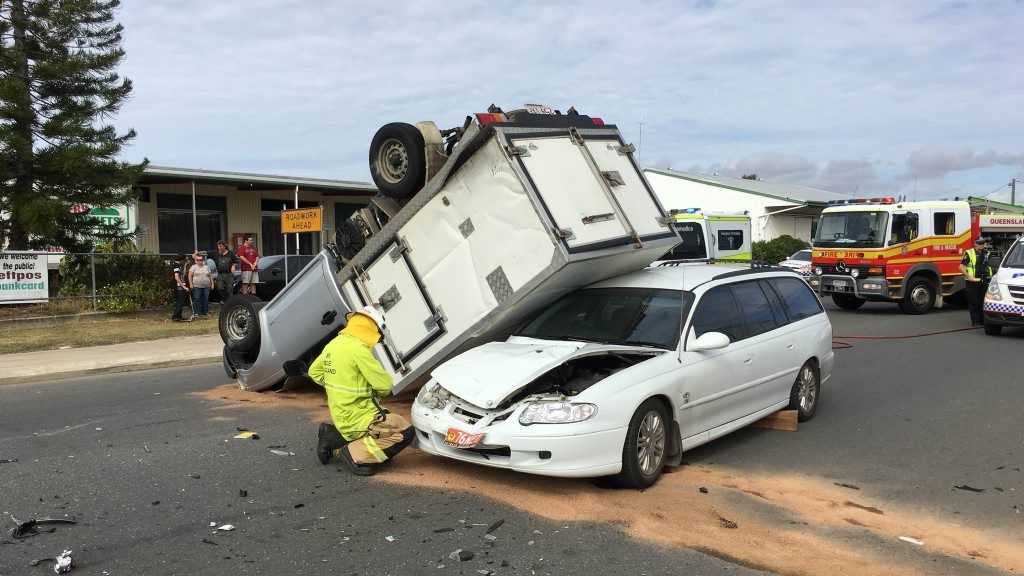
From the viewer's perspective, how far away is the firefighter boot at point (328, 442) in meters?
5.93

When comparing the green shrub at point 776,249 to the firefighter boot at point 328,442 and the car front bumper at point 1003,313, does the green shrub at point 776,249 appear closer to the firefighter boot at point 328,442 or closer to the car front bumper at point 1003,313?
the car front bumper at point 1003,313

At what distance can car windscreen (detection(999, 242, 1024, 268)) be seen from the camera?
13.7 m

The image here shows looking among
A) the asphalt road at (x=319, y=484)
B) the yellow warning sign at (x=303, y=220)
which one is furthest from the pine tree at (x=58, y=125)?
the asphalt road at (x=319, y=484)

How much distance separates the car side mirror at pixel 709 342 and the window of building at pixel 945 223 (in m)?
14.7

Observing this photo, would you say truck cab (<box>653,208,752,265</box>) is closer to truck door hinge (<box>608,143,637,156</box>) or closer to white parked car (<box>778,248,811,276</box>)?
white parked car (<box>778,248,811,276</box>)

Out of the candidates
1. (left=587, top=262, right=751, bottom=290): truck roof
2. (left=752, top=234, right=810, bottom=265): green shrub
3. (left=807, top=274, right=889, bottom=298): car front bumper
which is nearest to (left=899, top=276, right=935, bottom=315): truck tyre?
(left=807, top=274, right=889, bottom=298): car front bumper

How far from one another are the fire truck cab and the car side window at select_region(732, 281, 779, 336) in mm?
11719

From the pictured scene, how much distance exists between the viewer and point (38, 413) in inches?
318

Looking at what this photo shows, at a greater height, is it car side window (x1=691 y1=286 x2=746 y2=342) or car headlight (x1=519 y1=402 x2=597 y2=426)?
car side window (x1=691 y1=286 x2=746 y2=342)

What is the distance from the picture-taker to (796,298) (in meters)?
7.84

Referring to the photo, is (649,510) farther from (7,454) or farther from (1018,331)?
(1018,331)

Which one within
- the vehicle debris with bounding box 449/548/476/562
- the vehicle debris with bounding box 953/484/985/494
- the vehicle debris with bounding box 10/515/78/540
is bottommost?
the vehicle debris with bounding box 953/484/985/494

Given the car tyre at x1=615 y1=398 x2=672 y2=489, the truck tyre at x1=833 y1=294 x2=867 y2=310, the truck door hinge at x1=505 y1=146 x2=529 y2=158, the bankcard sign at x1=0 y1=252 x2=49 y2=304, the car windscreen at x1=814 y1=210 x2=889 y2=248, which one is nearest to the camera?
the car tyre at x1=615 y1=398 x2=672 y2=489

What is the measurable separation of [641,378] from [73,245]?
53.4 feet
